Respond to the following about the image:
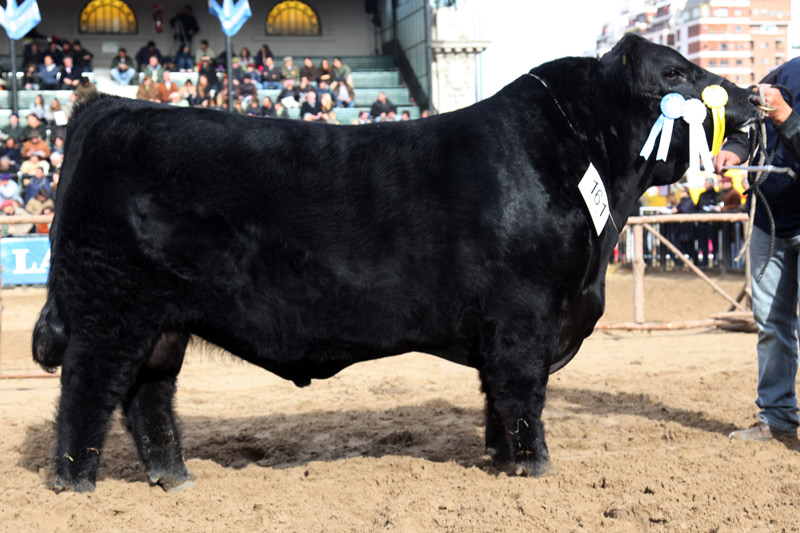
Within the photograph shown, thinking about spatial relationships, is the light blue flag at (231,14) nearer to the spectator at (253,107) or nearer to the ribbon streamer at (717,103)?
the spectator at (253,107)

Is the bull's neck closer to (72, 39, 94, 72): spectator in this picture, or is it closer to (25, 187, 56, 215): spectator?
(25, 187, 56, 215): spectator

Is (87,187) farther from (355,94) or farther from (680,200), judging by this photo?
(355,94)

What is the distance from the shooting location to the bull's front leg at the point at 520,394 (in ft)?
13.4

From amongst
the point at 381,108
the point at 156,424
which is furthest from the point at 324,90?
the point at 156,424

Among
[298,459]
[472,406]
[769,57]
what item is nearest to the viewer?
[298,459]

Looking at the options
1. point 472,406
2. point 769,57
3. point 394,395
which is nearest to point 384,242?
point 472,406

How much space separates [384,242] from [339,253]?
0.67 feet

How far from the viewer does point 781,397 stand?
505 centimetres

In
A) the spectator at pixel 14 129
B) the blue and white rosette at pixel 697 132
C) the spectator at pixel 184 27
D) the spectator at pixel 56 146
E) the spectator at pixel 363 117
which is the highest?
the spectator at pixel 184 27

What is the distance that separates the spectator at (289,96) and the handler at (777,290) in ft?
50.8

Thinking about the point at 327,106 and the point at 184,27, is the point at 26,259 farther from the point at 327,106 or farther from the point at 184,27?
the point at 184,27

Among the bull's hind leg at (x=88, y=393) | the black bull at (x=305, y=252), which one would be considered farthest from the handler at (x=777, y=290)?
the bull's hind leg at (x=88, y=393)

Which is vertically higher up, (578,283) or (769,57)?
(769,57)

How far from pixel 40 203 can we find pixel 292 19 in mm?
12857
